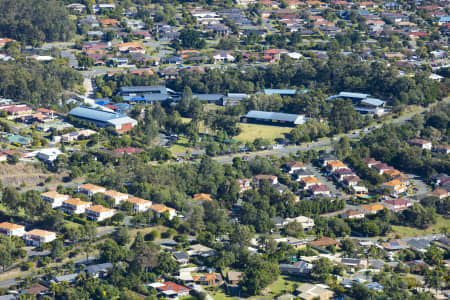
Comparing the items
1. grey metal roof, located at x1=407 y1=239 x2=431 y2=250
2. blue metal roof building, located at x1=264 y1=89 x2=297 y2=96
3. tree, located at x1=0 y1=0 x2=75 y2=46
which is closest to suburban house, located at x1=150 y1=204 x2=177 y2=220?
grey metal roof, located at x1=407 y1=239 x2=431 y2=250

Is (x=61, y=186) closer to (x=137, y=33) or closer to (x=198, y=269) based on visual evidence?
(x=198, y=269)

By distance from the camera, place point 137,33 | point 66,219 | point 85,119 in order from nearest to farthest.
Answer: point 66,219, point 85,119, point 137,33

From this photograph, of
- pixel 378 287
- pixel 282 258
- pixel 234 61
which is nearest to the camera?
pixel 378 287

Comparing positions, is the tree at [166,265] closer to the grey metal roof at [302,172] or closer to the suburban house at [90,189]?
the suburban house at [90,189]

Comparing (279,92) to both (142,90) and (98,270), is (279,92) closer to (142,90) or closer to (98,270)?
(142,90)

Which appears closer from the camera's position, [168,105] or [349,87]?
[168,105]

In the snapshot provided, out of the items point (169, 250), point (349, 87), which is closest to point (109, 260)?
point (169, 250)

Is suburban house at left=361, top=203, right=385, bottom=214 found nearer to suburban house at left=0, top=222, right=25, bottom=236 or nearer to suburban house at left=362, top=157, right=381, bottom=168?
suburban house at left=362, top=157, right=381, bottom=168
